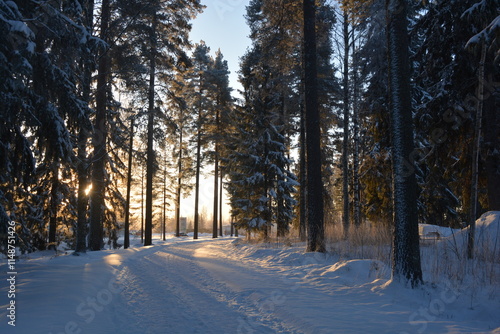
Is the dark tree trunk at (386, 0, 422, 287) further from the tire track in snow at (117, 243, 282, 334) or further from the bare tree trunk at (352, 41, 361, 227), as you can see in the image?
the bare tree trunk at (352, 41, 361, 227)

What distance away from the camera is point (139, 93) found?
18.4 metres

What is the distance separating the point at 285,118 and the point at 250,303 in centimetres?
1528

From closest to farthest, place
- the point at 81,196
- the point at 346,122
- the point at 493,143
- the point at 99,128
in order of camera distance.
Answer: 1. the point at 493,143
2. the point at 81,196
3. the point at 99,128
4. the point at 346,122

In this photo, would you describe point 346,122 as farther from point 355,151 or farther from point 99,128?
point 99,128

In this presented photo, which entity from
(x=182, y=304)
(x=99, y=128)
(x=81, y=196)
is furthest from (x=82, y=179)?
(x=182, y=304)

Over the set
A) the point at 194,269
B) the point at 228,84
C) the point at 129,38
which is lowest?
the point at 194,269

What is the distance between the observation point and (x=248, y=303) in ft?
16.0

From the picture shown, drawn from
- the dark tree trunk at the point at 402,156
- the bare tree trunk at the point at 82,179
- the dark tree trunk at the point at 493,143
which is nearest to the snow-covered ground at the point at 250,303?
the dark tree trunk at the point at 402,156

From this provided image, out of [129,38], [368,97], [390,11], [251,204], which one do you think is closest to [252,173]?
[251,204]

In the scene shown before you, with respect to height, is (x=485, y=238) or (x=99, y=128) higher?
(x=99, y=128)

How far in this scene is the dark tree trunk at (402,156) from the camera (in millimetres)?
5242

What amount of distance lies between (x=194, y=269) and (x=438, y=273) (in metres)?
5.94

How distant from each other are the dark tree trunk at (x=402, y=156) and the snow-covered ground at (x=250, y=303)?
18.8 inches

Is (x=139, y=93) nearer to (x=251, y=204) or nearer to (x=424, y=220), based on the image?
(x=251, y=204)
